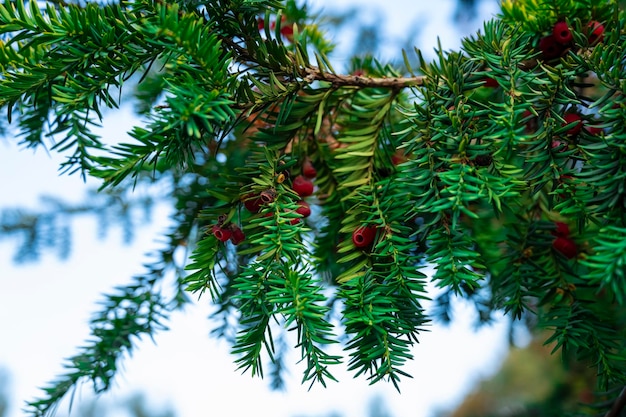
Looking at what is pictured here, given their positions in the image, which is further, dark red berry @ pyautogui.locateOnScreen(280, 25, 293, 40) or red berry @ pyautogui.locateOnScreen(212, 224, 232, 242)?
dark red berry @ pyautogui.locateOnScreen(280, 25, 293, 40)

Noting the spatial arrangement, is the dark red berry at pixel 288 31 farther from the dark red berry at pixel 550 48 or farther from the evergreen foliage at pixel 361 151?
the dark red berry at pixel 550 48

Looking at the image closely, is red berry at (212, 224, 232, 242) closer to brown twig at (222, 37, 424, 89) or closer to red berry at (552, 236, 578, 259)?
brown twig at (222, 37, 424, 89)

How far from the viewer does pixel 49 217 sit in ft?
2.88

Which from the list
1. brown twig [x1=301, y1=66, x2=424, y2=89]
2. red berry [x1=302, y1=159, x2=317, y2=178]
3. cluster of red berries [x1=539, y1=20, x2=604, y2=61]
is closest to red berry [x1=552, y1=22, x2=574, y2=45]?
cluster of red berries [x1=539, y1=20, x2=604, y2=61]

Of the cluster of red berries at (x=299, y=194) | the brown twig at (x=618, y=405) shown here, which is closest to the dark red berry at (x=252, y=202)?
the cluster of red berries at (x=299, y=194)

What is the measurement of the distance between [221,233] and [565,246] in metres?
0.27

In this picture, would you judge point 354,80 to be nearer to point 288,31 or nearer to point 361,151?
point 361,151

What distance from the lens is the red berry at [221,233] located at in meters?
0.37

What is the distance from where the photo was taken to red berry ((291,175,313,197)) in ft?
1.40

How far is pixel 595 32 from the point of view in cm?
41

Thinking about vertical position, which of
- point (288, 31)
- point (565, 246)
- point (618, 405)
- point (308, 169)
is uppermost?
point (288, 31)

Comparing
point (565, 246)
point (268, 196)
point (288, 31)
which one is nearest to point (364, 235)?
point (268, 196)

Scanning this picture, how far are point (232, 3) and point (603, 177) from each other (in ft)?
0.78

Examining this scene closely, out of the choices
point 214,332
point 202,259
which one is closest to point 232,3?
point 202,259
